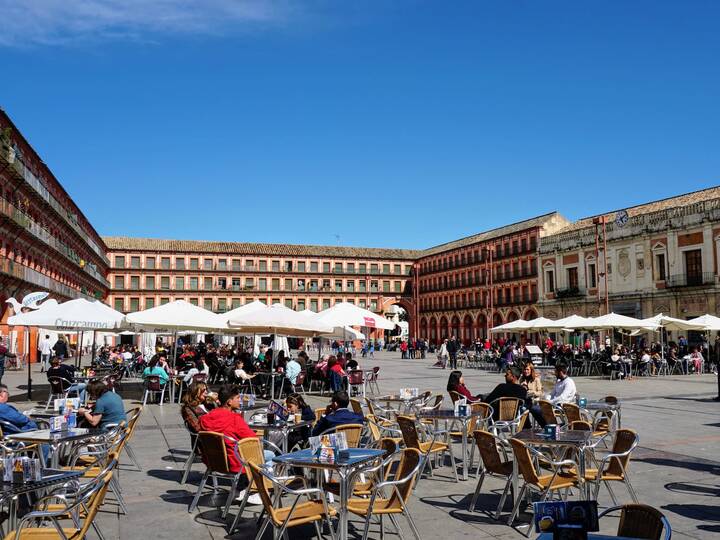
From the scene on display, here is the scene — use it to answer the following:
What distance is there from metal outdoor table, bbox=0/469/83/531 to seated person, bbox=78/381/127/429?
2440 millimetres

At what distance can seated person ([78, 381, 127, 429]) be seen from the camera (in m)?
7.28

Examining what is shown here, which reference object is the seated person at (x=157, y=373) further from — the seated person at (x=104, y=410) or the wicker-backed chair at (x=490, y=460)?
the wicker-backed chair at (x=490, y=460)

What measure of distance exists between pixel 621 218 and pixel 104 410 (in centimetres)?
4119

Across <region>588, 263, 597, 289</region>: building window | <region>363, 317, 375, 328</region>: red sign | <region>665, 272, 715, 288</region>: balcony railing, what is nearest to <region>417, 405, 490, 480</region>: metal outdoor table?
<region>363, 317, 375, 328</region>: red sign

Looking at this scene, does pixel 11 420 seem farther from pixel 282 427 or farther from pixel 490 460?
pixel 490 460

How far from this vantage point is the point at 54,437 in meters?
6.48

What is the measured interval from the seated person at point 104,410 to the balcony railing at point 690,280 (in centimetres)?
3671

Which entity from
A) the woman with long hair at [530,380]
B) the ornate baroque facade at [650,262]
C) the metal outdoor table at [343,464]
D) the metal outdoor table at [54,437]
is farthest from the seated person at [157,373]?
the ornate baroque facade at [650,262]

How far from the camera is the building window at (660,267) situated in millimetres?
39906

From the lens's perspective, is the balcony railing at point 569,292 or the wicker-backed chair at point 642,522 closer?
the wicker-backed chair at point 642,522

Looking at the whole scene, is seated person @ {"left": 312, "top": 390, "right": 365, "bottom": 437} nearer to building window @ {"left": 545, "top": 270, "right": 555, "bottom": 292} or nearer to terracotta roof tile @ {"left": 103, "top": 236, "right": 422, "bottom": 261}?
building window @ {"left": 545, "top": 270, "right": 555, "bottom": 292}

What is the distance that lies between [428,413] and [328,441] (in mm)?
3139

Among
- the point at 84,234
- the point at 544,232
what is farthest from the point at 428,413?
the point at 84,234

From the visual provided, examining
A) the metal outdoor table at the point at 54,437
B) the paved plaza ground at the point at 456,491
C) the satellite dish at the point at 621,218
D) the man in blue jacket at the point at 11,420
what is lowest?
the paved plaza ground at the point at 456,491
